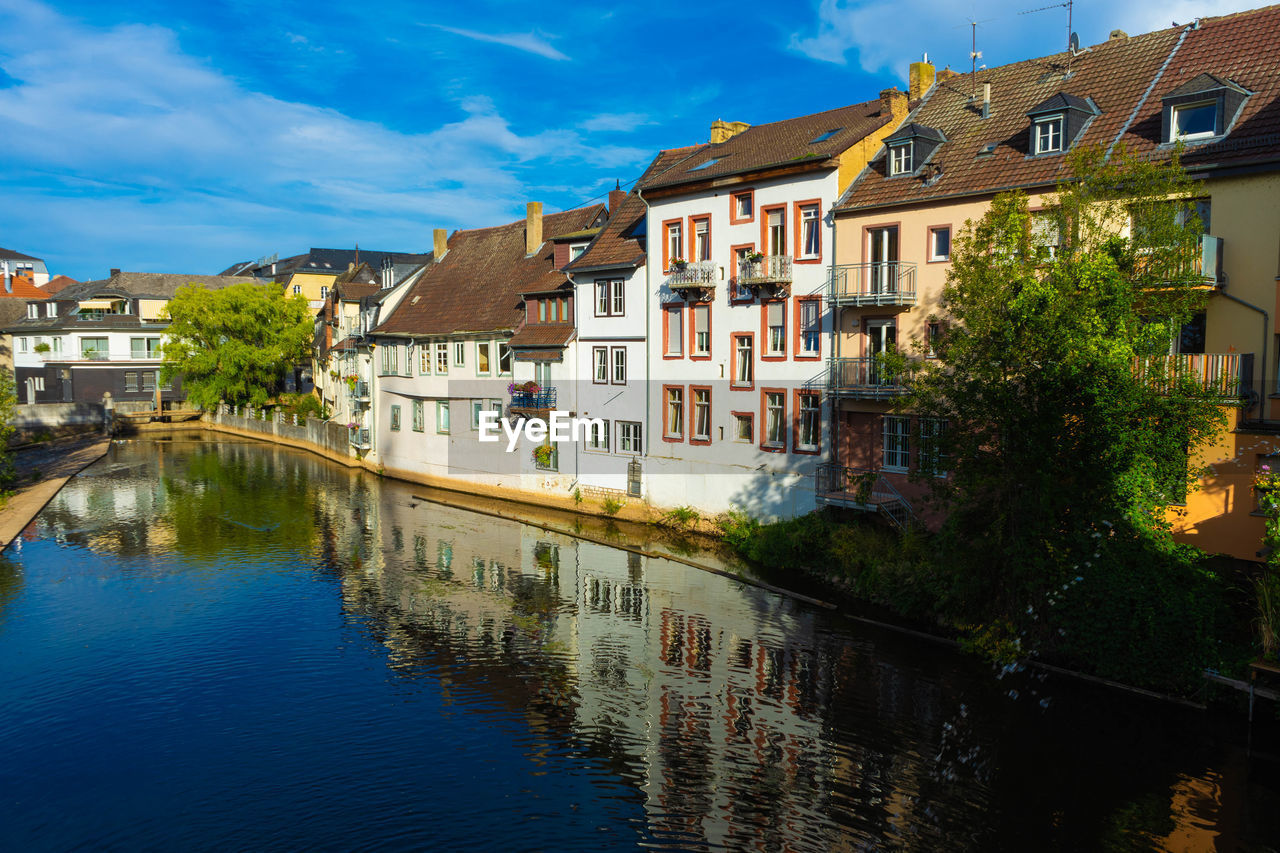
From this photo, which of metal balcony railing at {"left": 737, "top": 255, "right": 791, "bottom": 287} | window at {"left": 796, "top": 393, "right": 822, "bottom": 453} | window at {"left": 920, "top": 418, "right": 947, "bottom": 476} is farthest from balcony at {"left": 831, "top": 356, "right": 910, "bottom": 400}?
window at {"left": 920, "top": 418, "right": 947, "bottom": 476}

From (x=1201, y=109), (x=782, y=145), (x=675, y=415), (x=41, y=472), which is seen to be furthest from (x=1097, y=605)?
(x=41, y=472)

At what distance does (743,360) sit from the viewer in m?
33.2

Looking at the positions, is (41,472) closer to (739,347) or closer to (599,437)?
(599,437)

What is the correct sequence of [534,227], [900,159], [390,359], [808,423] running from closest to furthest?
[900,159], [808,423], [534,227], [390,359]

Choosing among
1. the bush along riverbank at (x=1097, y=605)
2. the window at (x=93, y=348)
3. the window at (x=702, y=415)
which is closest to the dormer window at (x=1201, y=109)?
the bush along riverbank at (x=1097, y=605)

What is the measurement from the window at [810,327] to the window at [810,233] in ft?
5.51

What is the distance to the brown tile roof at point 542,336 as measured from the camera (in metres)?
39.6

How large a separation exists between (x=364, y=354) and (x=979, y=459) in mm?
43301

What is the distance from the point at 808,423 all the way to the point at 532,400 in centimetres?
1442

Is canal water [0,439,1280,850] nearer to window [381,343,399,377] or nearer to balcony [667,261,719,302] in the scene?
balcony [667,261,719,302]

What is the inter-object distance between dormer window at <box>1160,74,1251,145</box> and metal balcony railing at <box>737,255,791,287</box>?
11.7 meters

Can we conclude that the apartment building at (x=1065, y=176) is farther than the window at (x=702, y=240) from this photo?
No

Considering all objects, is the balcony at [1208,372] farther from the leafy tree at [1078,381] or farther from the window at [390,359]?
the window at [390,359]

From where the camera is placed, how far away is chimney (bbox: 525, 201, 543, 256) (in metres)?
46.4
